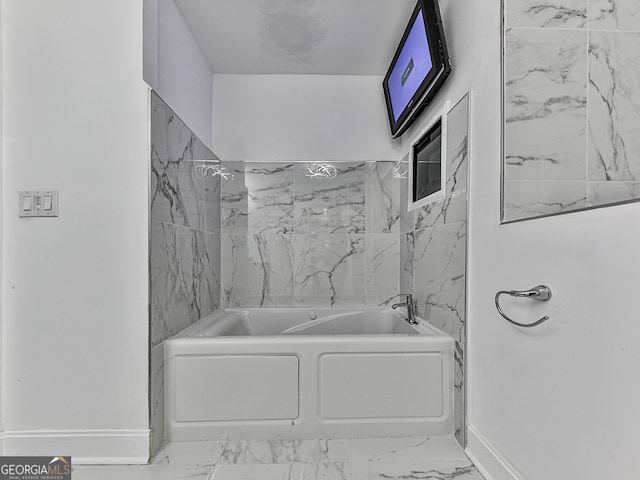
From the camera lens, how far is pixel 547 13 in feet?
4.74

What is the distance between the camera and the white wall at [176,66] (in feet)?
6.28

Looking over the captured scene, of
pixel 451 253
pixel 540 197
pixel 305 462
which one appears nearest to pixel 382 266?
pixel 451 253

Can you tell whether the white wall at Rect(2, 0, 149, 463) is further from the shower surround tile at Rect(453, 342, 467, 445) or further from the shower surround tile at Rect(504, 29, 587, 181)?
the shower surround tile at Rect(504, 29, 587, 181)

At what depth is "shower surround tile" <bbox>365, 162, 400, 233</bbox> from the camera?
10.5ft

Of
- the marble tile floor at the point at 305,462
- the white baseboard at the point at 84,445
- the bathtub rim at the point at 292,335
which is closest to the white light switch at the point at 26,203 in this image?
the bathtub rim at the point at 292,335

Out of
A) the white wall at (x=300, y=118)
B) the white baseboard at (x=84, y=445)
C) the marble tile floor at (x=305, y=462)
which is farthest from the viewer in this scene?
the white wall at (x=300, y=118)

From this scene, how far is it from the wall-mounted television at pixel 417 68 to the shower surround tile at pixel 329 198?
49 centimetres

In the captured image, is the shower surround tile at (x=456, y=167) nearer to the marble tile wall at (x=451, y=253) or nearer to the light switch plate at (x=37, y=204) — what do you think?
the marble tile wall at (x=451, y=253)

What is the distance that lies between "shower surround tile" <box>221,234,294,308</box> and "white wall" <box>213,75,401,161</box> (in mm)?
650

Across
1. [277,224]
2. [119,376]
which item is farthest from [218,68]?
[119,376]

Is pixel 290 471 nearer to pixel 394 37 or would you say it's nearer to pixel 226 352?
pixel 226 352

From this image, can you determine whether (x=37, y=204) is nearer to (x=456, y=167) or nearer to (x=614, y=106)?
(x=456, y=167)

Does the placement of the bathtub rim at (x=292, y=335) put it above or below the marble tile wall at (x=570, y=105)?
below

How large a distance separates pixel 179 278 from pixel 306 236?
3.96 ft
